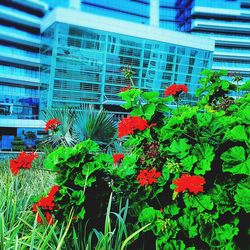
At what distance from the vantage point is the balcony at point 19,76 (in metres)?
39.8

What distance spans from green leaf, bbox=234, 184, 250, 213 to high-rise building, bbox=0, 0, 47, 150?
37483 mm

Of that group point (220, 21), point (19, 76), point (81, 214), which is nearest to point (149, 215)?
point (81, 214)

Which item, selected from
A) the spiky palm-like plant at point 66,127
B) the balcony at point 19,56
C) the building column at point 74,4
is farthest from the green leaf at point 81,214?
the building column at point 74,4

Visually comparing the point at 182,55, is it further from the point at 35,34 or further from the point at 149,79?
the point at 35,34

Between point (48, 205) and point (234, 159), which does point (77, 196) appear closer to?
point (48, 205)

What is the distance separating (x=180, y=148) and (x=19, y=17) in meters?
43.9

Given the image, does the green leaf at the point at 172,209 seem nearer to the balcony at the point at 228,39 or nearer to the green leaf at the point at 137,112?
the green leaf at the point at 137,112

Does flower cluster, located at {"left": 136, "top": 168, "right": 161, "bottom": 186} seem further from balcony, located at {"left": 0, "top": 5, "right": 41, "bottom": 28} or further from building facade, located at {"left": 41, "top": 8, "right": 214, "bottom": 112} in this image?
balcony, located at {"left": 0, "top": 5, "right": 41, "bottom": 28}

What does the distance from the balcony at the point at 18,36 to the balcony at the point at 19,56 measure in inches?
40.1

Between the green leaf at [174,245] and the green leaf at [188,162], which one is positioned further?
the green leaf at [174,245]

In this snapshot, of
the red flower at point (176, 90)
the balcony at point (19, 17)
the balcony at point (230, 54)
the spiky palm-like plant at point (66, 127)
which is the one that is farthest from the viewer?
the balcony at point (230, 54)

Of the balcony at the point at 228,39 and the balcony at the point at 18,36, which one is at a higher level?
the balcony at the point at 228,39

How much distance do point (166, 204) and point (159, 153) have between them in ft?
1.11

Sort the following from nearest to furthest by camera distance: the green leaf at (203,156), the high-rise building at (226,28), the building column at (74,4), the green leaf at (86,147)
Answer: the green leaf at (203,156)
the green leaf at (86,147)
the building column at (74,4)
the high-rise building at (226,28)
